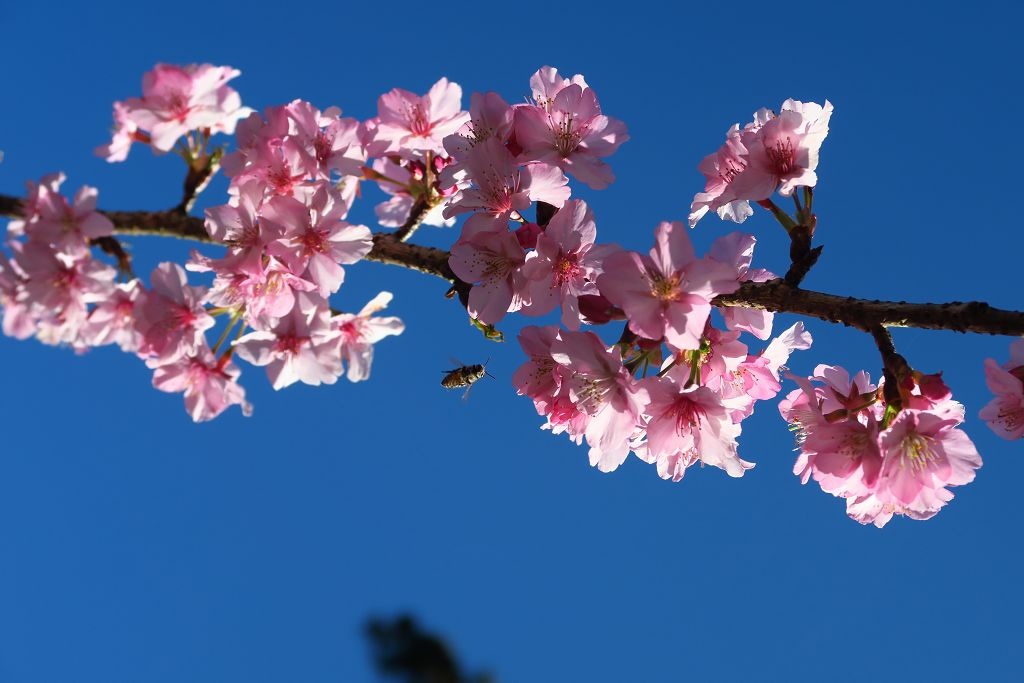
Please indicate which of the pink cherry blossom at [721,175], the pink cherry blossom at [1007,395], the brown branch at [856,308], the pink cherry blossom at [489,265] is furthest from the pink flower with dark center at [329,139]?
the pink cherry blossom at [1007,395]

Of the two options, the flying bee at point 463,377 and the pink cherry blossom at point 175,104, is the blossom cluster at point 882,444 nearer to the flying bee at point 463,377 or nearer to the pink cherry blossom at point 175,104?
the flying bee at point 463,377

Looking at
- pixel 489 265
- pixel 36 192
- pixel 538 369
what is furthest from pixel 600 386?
pixel 36 192

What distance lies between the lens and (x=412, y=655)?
14922mm

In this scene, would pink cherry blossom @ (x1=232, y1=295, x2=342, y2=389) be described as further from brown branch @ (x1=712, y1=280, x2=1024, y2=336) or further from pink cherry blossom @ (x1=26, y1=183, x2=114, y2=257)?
brown branch @ (x1=712, y1=280, x2=1024, y2=336)

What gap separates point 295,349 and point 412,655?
13097 millimetres

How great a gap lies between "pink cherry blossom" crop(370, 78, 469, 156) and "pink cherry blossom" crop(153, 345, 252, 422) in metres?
1.20

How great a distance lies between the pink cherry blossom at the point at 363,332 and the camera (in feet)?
11.3

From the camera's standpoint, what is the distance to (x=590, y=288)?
2.21 m

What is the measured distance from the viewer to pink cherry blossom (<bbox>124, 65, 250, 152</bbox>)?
137 inches

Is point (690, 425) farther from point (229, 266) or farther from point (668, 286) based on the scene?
point (229, 266)

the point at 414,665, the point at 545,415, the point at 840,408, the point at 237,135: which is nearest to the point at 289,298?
the point at 237,135

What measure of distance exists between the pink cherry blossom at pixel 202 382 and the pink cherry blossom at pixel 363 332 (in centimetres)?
51

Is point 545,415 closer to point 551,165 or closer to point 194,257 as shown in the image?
point 551,165

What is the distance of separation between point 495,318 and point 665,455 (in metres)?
0.63
